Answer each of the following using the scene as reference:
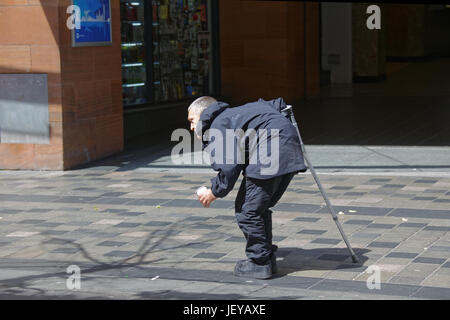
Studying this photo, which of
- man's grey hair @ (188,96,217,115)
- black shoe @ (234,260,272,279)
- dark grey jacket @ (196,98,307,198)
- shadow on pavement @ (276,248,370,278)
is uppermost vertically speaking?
man's grey hair @ (188,96,217,115)

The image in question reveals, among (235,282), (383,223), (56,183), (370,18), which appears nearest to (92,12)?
(56,183)

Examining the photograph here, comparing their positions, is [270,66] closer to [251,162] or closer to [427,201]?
[427,201]

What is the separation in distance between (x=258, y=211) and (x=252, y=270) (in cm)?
45

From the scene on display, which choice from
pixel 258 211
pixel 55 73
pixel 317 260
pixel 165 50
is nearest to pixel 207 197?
pixel 258 211

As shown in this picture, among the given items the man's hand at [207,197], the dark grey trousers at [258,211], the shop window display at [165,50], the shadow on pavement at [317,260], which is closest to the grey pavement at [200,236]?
the shadow on pavement at [317,260]

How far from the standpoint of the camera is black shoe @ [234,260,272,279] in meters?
6.59

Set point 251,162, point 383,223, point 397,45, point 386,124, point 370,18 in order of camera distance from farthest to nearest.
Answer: point 397,45 → point 370,18 → point 386,124 → point 383,223 → point 251,162

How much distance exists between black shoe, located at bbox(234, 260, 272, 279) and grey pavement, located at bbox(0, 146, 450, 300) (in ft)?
0.25

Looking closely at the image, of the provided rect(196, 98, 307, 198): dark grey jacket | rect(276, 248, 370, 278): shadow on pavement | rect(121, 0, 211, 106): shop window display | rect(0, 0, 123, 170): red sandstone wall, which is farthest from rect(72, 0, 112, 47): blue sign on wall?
rect(196, 98, 307, 198): dark grey jacket

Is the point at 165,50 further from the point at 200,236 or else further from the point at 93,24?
the point at 200,236

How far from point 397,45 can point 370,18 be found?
7.73m

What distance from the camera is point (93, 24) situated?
12.1m

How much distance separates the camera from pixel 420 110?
55.1ft

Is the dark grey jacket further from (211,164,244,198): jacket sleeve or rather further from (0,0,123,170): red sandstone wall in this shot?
(0,0,123,170): red sandstone wall
